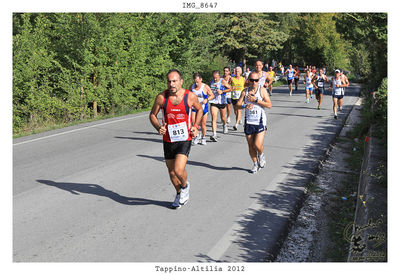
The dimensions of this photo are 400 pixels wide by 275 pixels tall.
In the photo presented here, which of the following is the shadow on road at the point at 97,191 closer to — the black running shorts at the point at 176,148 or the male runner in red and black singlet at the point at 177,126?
the male runner in red and black singlet at the point at 177,126

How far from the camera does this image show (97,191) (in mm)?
7207

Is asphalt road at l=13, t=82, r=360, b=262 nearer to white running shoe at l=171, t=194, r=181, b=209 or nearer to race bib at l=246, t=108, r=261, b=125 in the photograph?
white running shoe at l=171, t=194, r=181, b=209

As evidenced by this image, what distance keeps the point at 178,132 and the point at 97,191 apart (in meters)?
1.92

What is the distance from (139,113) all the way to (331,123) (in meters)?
7.44

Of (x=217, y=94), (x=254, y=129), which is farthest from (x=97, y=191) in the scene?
(x=217, y=94)

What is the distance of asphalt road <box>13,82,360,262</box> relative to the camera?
5.03 meters

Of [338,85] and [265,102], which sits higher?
[338,85]

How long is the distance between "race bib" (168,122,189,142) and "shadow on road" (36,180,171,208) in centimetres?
104

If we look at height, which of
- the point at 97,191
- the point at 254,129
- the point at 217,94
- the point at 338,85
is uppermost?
the point at 338,85

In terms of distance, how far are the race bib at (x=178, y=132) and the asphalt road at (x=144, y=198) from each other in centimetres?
103

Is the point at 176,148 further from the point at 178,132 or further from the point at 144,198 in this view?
the point at 144,198

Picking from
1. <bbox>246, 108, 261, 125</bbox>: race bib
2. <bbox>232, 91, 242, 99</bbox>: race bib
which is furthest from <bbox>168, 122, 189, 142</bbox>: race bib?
<bbox>232, 91, 242, 99</bbox>: race bib

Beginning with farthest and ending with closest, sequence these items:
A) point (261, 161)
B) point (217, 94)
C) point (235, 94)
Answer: point (235, 94) → point (217, 94) → point (261, 161)
